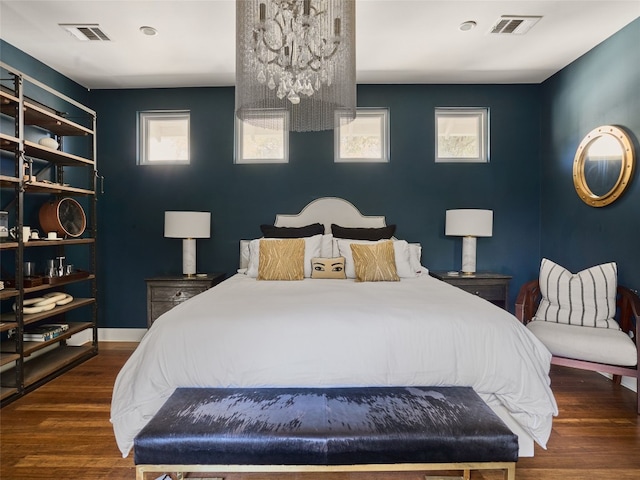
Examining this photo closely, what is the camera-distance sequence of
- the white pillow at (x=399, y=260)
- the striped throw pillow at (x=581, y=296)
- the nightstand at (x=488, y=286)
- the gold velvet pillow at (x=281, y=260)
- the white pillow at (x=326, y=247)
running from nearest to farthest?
the striped throw pillow at (x=581, y=296), the gold velvet pillow at (x=281, y=260), the white pillow at (x=399, y=260), the white pillow at (x=326, y=247), the nightstand at (x=488, y=286)

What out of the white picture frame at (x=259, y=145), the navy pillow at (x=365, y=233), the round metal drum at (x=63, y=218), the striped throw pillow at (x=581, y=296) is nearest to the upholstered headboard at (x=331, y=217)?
the navy pillow at (x=365, y=233)

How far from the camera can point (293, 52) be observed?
2.05 meters

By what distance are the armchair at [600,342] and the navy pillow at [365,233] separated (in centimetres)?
134

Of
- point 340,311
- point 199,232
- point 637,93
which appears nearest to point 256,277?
point 199,232

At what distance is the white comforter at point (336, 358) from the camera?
175cm

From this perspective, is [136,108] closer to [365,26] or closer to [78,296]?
[78,296]

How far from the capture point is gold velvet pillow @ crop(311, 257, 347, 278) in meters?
3.09

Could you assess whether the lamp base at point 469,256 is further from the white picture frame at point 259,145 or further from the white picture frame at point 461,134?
the white picture frame at point 259,145

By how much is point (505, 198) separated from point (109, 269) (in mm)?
4548

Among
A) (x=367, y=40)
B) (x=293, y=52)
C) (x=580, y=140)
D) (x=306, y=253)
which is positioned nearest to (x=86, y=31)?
(x=293, y=52)

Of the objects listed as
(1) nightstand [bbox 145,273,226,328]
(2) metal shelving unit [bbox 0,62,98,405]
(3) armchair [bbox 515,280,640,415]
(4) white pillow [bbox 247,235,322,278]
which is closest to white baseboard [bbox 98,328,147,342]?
(2) metal shelving unit [bbox 0,62,98,405]

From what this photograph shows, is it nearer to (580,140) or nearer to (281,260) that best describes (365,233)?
(281,260)

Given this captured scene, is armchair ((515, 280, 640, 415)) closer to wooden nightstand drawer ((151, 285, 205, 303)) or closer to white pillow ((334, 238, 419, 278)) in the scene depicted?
white pillow ((334, 238, 419, 278))

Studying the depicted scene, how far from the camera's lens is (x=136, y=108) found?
13.5 ft
